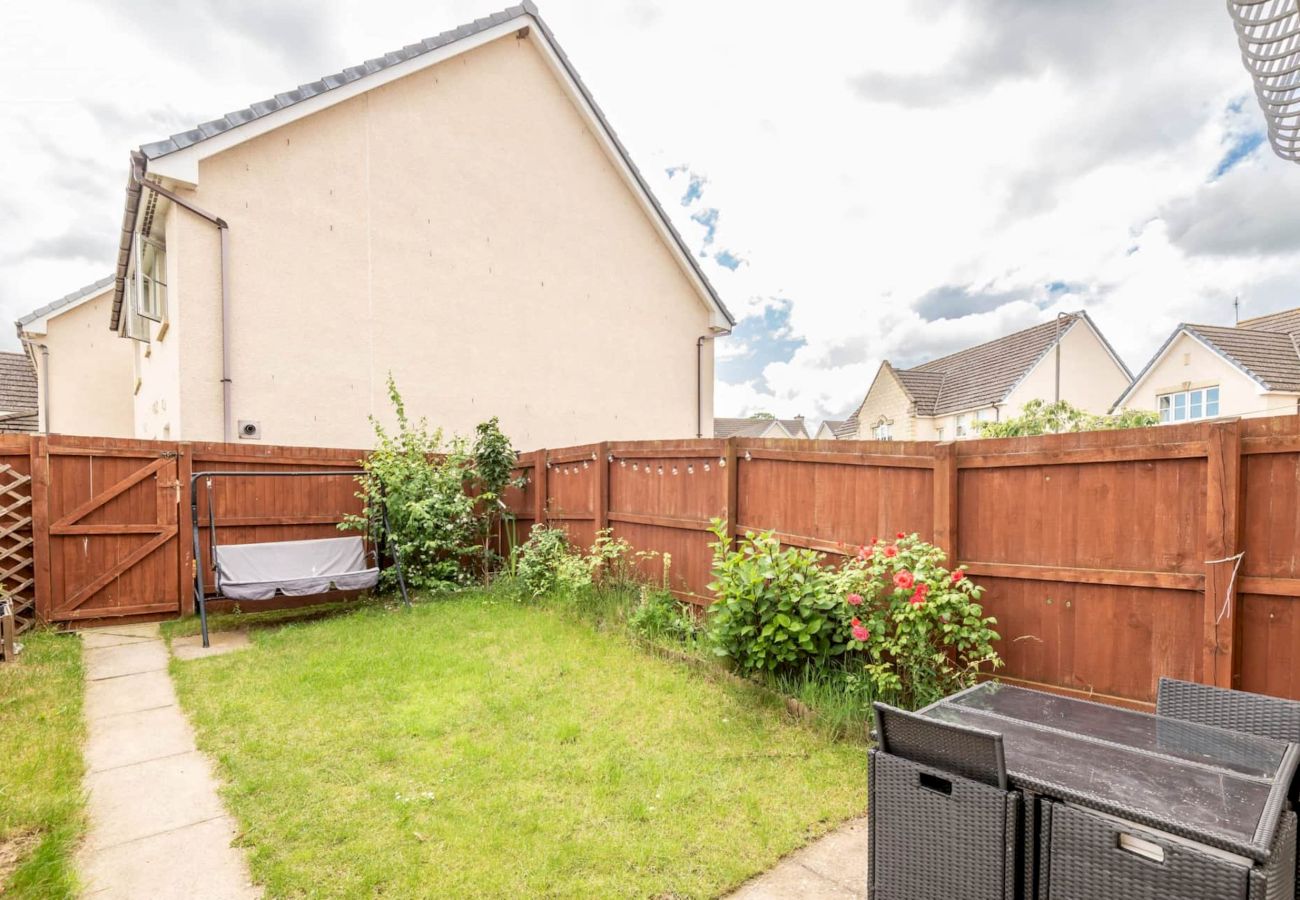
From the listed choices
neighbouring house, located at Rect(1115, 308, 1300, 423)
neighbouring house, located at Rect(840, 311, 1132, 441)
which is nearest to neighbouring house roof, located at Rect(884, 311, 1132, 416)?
neighbouring house, located at Rect(840, 311, 1132, 441)

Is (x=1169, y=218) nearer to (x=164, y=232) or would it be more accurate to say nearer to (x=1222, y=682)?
(x=1222, y=682)

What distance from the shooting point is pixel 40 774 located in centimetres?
282

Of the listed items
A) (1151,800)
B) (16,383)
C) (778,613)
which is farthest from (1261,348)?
(16,383)

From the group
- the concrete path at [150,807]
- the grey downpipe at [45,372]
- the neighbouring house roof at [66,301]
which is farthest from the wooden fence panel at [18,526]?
the neighbouring house roof at [66,301]

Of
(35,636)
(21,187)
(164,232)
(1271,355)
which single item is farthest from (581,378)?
(1271,355)

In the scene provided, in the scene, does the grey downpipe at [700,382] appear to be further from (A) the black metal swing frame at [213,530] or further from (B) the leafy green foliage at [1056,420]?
(B) the leafy green foliage at [1056,420]

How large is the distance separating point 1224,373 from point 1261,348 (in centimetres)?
118

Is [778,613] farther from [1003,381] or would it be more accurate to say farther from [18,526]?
[1003,381]

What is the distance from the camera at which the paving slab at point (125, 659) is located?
4.42 meters

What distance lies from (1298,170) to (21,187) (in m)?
16.3

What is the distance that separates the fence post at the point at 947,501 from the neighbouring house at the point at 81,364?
595 inches

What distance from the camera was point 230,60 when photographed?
7.82 meters

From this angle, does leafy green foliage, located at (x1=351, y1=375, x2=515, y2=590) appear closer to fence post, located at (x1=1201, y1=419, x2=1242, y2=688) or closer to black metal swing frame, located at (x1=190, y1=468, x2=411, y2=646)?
black metal swing frame, located at (x1=190, y1=468, x2=411, y2=646)

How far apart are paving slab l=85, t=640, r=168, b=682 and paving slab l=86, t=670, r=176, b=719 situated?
138 mm
